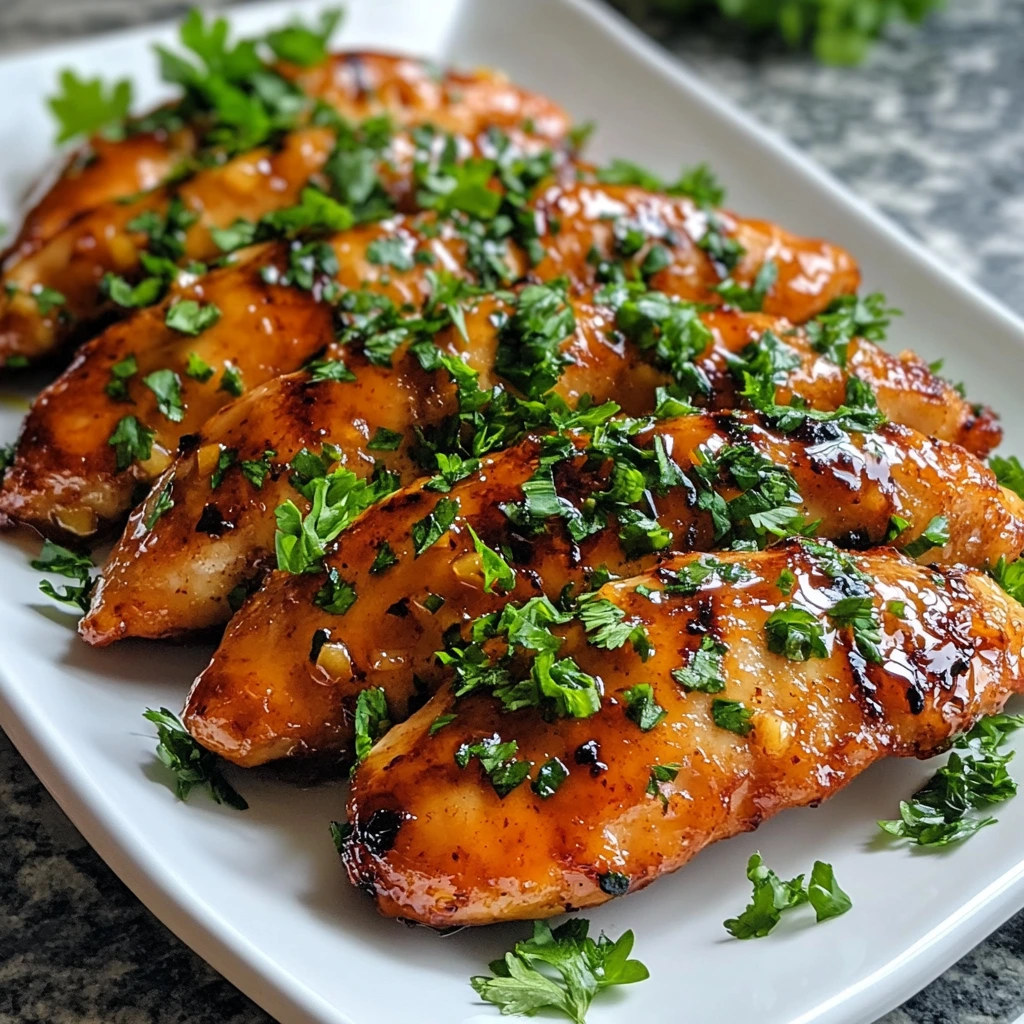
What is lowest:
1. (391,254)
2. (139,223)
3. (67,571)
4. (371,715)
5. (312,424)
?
(67,571)

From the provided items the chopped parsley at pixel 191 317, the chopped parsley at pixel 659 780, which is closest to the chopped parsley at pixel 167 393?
the chopped parsley at pixel 191 317

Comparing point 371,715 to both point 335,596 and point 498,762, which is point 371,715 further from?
point 498,762

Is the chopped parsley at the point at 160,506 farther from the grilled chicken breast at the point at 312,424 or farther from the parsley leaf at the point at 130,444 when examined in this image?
the parsley leaf at the point at 130,444

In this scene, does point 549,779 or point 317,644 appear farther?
point 317,644

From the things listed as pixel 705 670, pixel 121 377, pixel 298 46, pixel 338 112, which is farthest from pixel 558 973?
pixel 298 46

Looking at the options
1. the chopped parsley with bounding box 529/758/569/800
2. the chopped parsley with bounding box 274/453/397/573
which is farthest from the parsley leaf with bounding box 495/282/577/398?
the chopped parsley with bounding box 529/758/569/800

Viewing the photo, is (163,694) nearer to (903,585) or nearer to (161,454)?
(161,454)

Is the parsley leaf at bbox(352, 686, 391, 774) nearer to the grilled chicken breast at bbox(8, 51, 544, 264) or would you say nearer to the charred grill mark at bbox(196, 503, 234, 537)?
the charred grill mark at bbox(196, 503, 234, 537)

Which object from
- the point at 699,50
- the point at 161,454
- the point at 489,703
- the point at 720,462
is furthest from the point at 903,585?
the point at 699,50
